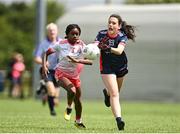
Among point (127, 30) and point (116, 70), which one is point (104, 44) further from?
point (127, 30)

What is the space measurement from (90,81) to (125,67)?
23.9 m

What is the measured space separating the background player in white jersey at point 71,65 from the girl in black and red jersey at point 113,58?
746 millimetres

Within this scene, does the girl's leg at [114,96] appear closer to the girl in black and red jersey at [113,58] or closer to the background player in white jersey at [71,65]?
the girl in black and red jersey at [113,58]

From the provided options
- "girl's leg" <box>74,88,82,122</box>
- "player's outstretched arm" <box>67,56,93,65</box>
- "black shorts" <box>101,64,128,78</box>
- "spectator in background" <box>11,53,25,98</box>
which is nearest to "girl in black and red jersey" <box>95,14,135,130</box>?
"black shorts" <box>101,64,128,78</box>

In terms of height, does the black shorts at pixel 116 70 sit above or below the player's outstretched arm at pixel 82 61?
below

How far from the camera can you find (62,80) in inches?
615

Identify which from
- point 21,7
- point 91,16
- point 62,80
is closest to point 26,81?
point 91,16

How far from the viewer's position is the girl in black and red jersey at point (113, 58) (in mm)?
14023

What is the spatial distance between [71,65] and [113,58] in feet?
4.94

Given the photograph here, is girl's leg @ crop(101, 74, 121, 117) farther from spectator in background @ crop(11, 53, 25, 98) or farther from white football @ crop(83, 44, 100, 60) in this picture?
spectator in background @ crop(11, 53, 25, 98)

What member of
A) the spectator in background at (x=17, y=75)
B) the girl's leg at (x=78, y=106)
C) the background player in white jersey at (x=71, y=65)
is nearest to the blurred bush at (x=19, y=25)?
the spectator in background at (x=17, y=75)

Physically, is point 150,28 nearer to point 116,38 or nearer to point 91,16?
point 91,16

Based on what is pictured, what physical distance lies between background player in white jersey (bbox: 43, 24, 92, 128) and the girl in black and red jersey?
0.75 m

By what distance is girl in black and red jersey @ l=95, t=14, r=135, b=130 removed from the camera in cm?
1402
